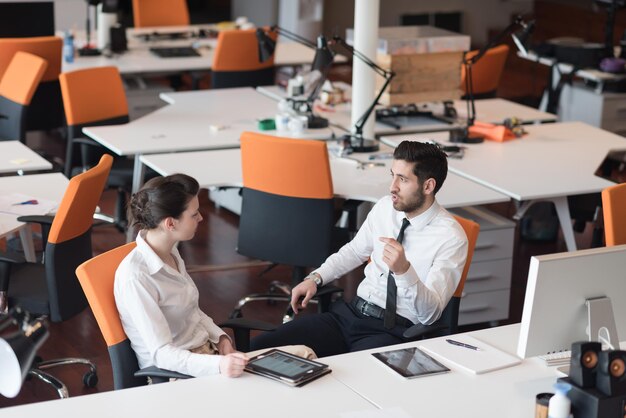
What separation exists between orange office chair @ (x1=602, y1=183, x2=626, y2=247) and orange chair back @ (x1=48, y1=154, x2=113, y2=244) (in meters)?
1.95

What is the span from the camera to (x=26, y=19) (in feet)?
23.9

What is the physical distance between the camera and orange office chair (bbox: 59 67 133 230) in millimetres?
5715

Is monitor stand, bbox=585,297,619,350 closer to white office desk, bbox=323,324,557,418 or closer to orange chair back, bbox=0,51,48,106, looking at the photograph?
white office desk, bbox=323,324,557,418

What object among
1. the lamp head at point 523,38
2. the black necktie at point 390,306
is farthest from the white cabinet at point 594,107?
the black necktie at point 390,306

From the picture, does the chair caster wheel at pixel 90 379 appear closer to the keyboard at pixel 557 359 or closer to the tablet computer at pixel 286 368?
the tablet computer at pixel 286 368

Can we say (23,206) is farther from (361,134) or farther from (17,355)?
(17,355)

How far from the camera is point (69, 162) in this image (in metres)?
5.88

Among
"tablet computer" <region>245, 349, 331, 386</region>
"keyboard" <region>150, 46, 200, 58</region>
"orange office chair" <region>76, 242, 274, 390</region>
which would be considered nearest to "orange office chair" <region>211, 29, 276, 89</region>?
"keyboard" <region>150, 46, 200, 58</region>

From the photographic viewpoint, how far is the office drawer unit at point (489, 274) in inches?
187

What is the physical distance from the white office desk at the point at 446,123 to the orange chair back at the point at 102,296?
264cm

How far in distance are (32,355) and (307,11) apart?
29.7ft

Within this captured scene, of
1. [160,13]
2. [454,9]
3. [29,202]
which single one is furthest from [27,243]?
[454,9]

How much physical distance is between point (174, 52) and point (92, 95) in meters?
1.81

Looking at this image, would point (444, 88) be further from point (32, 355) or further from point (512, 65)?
point (512, 65)
